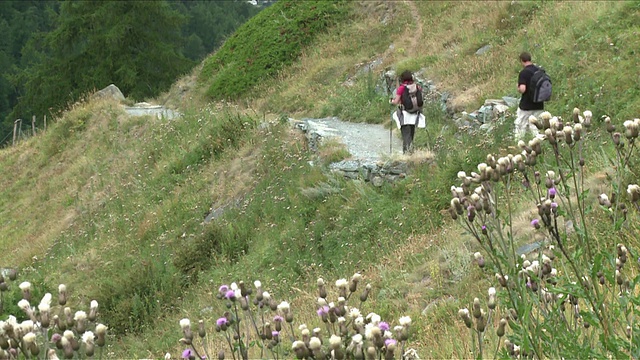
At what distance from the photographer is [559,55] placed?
12.6 meters

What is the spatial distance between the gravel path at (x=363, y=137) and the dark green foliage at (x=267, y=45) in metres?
7.02

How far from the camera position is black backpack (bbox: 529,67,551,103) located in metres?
9.48

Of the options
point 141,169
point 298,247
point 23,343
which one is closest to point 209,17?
point 141,169

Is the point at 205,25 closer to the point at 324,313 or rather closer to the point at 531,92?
the point at 531,92

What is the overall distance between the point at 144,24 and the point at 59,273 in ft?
77.5

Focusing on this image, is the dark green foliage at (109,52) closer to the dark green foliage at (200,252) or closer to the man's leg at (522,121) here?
the dark green foliage at (200,252)

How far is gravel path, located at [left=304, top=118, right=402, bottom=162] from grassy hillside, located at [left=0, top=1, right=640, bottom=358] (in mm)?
544

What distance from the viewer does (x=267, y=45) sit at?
22328mm

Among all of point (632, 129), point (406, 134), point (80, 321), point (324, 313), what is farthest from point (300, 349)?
point (406, 134)

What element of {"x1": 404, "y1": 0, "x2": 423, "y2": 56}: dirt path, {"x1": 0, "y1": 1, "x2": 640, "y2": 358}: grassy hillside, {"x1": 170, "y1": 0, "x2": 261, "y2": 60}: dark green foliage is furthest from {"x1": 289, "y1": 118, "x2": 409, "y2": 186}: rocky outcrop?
{"x1": 170, "y1": 0, "x2": 261, "y2": 60}: dark green foliage

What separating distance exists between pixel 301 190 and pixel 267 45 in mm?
12843

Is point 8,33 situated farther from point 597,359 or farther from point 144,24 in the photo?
point 597,359

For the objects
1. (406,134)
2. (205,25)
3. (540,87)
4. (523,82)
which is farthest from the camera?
(205,25)

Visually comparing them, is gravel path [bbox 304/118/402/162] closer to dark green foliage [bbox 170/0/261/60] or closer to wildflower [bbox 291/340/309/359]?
wildflower [bbox 291/340/309/359]
